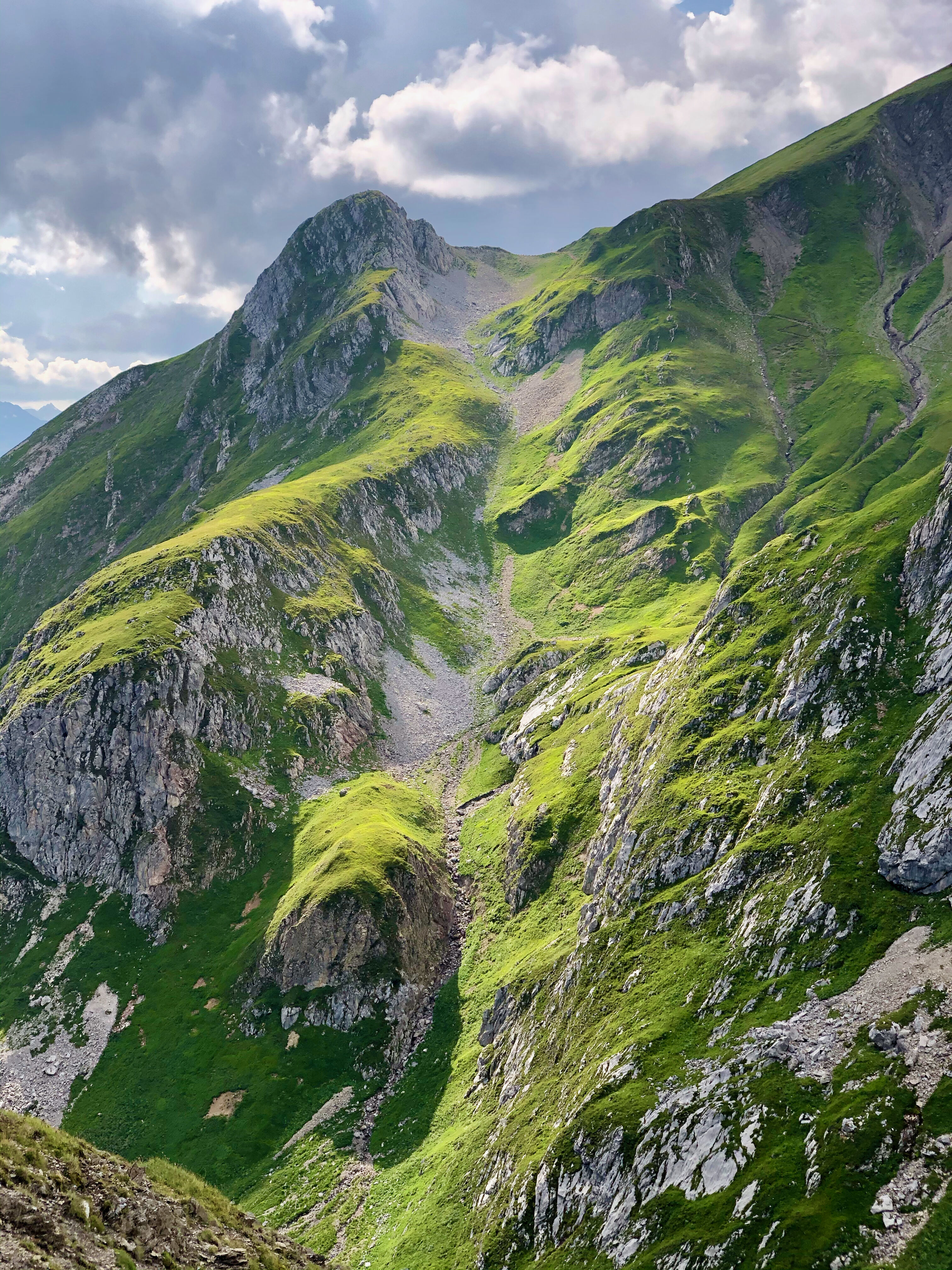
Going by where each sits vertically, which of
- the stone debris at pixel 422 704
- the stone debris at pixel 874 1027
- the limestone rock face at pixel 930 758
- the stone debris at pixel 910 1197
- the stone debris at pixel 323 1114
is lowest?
the stone debris at pixel 323 1114

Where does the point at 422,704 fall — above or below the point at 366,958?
above

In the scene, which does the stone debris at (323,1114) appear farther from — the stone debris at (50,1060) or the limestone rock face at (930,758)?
the limestone rock face at (930,758)

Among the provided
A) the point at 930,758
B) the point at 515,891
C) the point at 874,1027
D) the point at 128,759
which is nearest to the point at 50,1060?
the point at 128,759

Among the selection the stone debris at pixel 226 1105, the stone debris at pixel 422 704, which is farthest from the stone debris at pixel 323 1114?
the stone debris at pixel 422 704

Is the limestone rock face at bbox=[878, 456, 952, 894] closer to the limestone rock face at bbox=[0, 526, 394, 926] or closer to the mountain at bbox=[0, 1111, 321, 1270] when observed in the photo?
the mountain at bbox=[0, 1111, 321, 1270]

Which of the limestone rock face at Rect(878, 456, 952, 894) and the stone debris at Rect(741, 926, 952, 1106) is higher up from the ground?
the limestone rock face at Rect(878, 456, 952, 894)

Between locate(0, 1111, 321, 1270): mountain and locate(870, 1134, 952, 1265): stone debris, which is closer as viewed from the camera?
locate(870, 1134, 952, 1265): stone debris

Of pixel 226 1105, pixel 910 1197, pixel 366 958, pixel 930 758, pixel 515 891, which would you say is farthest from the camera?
pixel 515 891

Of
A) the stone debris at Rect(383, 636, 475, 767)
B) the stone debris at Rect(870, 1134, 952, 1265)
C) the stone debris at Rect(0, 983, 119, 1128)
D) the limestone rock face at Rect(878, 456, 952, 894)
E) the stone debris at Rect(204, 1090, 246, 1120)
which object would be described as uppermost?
the stone debris at Rect(383, 636, 475, 767)

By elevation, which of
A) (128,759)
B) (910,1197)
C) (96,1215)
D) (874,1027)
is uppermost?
(128,759)

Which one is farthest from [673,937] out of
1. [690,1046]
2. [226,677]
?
[226,677]

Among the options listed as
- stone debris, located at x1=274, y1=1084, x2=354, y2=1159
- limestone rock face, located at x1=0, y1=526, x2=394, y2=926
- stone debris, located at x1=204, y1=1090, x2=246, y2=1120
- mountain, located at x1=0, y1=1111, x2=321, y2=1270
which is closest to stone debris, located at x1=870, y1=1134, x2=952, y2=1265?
mountain, located at x1=0, y1=1111, x2=321, y2=1270

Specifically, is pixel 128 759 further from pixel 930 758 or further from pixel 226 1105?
pixel 930 758
